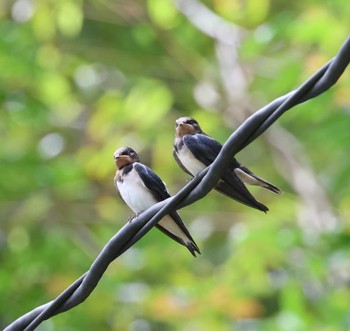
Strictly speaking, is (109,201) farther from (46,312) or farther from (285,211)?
(46,312)

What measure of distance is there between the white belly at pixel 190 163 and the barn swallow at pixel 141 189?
6.6 inches

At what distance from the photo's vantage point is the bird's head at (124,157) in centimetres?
322

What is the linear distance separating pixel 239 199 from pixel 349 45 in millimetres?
665

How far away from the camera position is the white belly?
2.96 m

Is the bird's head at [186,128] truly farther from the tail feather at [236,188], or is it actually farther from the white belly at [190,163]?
the tail feather at [236,188]

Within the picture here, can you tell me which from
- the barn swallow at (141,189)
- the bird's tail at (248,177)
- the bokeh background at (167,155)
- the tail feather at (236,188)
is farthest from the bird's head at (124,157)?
the bokeh background at (167,155)

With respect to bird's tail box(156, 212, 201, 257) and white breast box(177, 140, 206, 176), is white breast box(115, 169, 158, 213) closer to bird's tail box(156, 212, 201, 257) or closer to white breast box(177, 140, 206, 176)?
bird's tail box(156, 212, 201, 257)

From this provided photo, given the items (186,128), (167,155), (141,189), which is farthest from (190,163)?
(167,155)

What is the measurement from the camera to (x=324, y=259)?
6.21 metres

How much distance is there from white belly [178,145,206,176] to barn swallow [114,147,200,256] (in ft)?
0.55

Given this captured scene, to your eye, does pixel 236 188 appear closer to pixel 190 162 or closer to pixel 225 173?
pixel 225 173

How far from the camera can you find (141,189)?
317cm

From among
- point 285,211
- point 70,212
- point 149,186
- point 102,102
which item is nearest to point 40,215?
point 70,212

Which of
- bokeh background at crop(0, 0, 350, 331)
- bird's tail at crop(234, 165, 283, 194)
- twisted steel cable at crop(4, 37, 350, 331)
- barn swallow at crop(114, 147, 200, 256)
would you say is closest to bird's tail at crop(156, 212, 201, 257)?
barn swallow at crop(114, 147, 200, 256)
